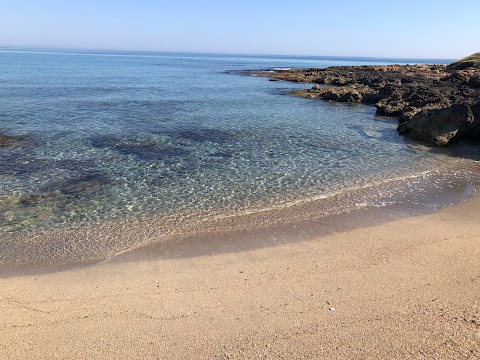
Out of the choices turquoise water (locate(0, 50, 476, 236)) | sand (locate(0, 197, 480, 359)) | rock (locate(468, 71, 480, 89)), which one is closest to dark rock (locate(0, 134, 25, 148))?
turquoise water (locate(0, 50, 476, 236))

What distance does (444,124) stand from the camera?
22.2 m

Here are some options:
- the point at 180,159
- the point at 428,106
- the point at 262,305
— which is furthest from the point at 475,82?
the point at 262,305

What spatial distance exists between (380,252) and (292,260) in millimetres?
2388

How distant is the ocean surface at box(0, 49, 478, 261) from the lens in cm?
1272

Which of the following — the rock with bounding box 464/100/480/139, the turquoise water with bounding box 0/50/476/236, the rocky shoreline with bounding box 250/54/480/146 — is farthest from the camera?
the rock with bounding box 464/100/480/139

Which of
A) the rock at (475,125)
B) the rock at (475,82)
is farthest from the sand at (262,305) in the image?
the rock at (475,82)

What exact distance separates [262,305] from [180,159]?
1187cm

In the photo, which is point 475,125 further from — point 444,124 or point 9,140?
point 9,140

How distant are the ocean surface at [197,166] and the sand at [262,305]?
2214 millimetres

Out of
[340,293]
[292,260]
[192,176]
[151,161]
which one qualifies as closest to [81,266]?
[292,260]

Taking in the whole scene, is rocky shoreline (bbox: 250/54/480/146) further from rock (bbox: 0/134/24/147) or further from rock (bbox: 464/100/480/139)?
rock (bbox: 0/134/24/147)

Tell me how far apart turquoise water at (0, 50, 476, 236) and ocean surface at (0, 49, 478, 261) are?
0.06 meters

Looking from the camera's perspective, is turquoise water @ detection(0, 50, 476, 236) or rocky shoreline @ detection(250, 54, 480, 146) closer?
turquoise water @ detection(0, 50, 476, 236)

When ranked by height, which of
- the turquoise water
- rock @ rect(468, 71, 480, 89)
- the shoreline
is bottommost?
the shoreline
